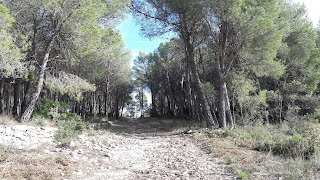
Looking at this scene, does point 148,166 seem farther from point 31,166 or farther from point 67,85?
point 67,85

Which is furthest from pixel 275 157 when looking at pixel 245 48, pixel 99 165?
pixel 245 48

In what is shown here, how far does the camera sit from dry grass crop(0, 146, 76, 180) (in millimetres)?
3147

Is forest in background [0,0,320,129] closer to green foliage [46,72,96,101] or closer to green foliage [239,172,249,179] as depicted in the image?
green foliage [46,72,96,101]

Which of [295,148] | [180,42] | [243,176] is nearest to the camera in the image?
[243,176]

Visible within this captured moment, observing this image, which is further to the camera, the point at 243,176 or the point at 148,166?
the point at 148,166

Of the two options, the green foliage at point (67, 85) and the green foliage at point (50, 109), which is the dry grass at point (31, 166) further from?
the green foliage at point (50, 109)

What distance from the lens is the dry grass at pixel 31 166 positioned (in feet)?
10.3

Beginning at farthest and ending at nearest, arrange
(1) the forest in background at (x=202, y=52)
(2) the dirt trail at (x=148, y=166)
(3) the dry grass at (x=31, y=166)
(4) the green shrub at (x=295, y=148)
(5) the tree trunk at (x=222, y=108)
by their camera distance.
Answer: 1. (5) the tree trunk at (x=222, y=108)
2. (1) the forest in background at (x=202, y=52)
3. (4) the green shrub at (x=295, y=148)
4. (2) the dirt trail at (x=148, y=166)
5. (3) the dry grass at (x=31, y=166)

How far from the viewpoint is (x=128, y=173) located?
154 inches

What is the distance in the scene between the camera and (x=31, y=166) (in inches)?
134

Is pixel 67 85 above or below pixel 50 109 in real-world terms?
above

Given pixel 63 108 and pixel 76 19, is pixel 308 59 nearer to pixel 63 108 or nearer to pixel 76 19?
pixel 76 19

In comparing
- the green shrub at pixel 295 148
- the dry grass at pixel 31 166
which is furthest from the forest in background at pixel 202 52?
the dry grass at pixel 31 166

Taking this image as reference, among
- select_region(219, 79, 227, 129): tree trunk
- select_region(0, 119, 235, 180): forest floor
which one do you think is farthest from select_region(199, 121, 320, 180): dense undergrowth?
select_region(219, 79, 227, 129): tree trunk
